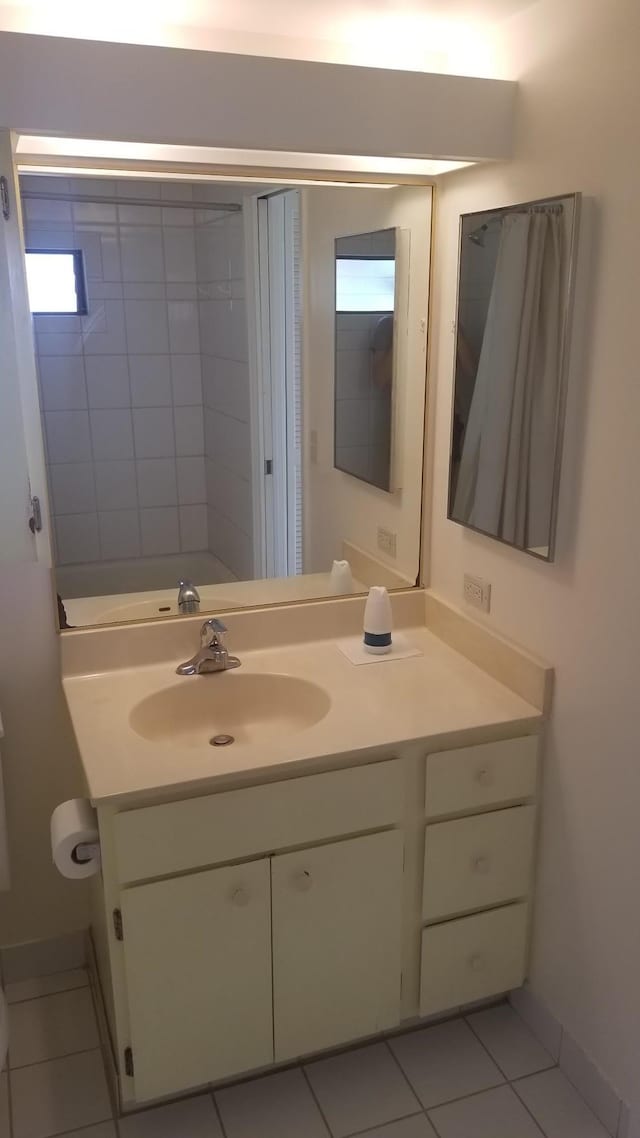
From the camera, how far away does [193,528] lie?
199 centimetres

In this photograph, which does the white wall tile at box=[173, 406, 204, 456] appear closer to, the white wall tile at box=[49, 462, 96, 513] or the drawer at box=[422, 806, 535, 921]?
the white wall tile at box=[49, 462, 96, 513]

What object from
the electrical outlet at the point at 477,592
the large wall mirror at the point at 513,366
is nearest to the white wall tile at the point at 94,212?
the large wall mirror at the point at 513,366

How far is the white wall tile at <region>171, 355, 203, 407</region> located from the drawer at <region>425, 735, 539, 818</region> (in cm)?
93

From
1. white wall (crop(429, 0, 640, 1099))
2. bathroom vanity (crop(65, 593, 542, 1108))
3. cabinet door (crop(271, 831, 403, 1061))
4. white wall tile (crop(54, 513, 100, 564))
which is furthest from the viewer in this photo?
white wall tile (crop(54, 513, 100, 564))

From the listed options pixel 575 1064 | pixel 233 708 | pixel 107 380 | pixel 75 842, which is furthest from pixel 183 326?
pixel 575 1064

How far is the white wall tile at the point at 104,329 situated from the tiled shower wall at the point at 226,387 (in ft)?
0.58

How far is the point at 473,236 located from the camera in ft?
5.83

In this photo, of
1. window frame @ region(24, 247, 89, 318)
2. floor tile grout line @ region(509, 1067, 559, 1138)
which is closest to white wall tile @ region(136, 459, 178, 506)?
window frame @ region(24, 247, 89, 318)

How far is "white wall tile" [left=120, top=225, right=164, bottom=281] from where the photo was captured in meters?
1.79

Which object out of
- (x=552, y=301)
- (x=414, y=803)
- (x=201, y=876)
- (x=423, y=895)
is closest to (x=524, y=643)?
(x=414, y=803)

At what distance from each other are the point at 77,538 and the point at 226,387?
47 cm

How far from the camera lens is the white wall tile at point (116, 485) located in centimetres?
188

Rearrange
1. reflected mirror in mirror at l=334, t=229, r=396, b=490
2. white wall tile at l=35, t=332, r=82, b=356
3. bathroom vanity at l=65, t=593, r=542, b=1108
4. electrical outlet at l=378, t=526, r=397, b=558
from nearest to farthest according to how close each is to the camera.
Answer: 1. bathroom vanity at l=65, t=593, r=542, b=1108
2. white wall tile at l=35, t=332, r=82, b=356
3. reflected mirror in mirror at l=334, t=229, r=396, b=490
4. electrical outlet at l=378, t=526, r=397, b=558

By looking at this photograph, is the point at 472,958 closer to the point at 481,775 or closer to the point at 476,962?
the point at 476,962
